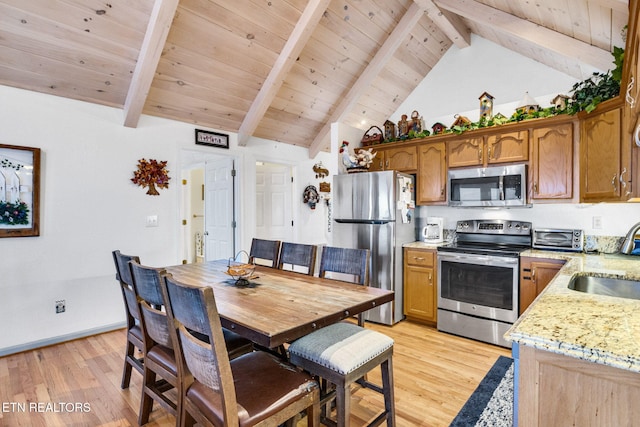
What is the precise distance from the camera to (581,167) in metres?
2.77

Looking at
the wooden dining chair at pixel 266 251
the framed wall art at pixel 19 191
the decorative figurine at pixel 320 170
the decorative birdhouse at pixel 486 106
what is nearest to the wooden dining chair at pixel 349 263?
the wooden dining chair at pixel 266 251

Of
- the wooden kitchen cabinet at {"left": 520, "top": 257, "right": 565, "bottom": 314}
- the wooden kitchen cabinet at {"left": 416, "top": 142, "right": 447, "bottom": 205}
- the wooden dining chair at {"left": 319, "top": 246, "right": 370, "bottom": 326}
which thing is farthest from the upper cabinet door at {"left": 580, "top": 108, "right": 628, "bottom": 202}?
the wooden dining chair at {"left": 319, "top": 246, "right": 370, "bottom": 326}

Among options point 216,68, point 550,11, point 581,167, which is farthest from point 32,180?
point 581,167

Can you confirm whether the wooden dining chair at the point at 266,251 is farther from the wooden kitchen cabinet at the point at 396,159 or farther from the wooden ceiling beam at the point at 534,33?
the wooden ceiling beam at the point at 534,33

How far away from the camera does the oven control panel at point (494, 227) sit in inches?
132

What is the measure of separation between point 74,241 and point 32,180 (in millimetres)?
647

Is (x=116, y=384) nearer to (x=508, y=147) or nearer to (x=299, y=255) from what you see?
(x=299, y=255)

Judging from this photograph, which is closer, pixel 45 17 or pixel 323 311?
pixel 323 311

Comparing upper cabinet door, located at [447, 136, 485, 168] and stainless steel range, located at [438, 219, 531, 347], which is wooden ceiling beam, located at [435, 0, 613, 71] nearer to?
upper cabinet door, located at [447, 136, 485, 168]

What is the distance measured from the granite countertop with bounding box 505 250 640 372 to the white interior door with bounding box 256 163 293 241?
13.3 ft

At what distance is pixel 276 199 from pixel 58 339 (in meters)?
3.15

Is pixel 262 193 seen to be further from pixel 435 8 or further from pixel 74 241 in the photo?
pixel 435 8

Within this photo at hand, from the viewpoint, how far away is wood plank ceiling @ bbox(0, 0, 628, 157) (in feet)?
8.46

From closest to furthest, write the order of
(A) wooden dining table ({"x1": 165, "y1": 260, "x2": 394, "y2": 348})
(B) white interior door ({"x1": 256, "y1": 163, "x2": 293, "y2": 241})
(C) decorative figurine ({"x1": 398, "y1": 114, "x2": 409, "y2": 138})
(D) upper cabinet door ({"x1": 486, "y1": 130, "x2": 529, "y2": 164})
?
1. (A) wooden dining table ({"x1": 165, "y1": 260, "x2": 394, "y2": 348})
2. (D) upper cabinet door ({"x1": 486, "y1": 130, "x2": 529, "y2": 164})
3. (C) decorative figurine ({"x1": 398, "y1": 114, "x2": 409, "y2": 138})
4. (B) white interior door ({"x1": 256, "y1": 163, "x2": 293, "y2": 241})
